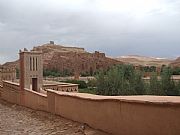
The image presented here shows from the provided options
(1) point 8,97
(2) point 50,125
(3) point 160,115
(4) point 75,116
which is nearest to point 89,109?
(4) point 75,116

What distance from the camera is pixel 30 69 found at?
17.2 m

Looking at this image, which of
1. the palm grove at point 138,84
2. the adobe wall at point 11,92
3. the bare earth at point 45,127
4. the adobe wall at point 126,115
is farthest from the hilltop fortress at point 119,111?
the palm grove at point 138,84

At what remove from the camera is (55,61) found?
92125 millimetres

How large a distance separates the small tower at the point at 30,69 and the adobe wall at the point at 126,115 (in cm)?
709

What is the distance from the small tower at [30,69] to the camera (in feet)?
55.6

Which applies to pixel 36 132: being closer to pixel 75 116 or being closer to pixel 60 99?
pixel 75 116

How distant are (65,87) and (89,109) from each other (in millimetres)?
14891

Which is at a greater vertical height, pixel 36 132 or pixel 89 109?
pixel 89 109

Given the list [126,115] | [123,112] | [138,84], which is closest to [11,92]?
[123,112]

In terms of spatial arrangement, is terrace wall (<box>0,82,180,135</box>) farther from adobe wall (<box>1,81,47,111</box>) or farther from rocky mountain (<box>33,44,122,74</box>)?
rocky mountain (<box>33,44,122,74</box>)

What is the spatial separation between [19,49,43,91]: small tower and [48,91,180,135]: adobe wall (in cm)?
709

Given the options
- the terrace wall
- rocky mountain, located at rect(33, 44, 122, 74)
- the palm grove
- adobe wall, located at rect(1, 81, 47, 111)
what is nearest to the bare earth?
the terrace wall

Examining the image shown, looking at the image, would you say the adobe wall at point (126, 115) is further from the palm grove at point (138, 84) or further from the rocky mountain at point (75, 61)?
the rocky mountain at point (75, 61)

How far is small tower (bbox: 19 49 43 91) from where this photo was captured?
1695 centimetres
